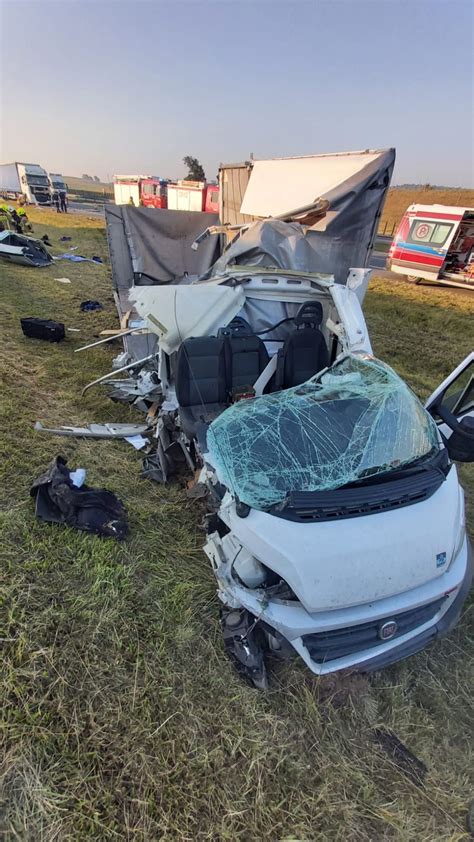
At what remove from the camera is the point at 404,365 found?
20.8 ft

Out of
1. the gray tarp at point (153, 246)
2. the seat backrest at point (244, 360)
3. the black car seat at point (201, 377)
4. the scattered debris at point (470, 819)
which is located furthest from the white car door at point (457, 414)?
the gray tarp at point (153, 246)

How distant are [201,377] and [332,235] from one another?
2570mm

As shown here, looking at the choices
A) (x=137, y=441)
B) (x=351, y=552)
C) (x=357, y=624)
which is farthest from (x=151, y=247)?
(x=357, y=624)

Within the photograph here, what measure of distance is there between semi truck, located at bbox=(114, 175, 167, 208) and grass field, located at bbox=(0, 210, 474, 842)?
21165 mm

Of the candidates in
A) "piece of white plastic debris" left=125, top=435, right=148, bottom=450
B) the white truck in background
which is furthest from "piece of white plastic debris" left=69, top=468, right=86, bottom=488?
the white truck in background

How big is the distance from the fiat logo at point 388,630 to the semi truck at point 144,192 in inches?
865

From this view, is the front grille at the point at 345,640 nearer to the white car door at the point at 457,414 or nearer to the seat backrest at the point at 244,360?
the white car door at the point at 457,414

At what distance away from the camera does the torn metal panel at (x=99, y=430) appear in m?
3.80

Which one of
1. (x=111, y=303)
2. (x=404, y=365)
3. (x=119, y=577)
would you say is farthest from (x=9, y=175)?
(x=119, y=577)

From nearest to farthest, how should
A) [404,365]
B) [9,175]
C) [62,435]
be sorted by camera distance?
1. [62,435]
2. [404,365]
3. [9,175]

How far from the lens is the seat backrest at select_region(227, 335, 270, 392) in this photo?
3.42 m

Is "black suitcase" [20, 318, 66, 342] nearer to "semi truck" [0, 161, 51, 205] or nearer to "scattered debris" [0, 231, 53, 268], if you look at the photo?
"scattered debris" [0, 231, 53, 268]

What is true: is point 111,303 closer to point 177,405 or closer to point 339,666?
point 177,405

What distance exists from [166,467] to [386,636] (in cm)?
213
